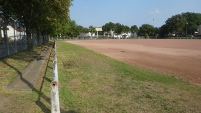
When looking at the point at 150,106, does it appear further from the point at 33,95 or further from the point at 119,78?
the point at 119,78

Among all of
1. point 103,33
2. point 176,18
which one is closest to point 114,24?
point 103,33

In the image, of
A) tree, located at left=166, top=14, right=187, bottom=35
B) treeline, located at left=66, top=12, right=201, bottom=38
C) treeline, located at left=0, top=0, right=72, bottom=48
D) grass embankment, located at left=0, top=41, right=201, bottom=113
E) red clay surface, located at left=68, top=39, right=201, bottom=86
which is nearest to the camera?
grass embankment, located at left=0, top=41, right=201, bottom=113

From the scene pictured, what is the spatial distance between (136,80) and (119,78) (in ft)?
2.74

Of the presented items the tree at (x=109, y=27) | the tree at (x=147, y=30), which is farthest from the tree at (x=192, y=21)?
the tree at (x=109, y=27)

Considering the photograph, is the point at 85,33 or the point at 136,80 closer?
the point at 136,80

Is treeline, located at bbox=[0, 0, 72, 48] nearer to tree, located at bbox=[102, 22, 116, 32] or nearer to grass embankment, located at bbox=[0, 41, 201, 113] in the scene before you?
grass embankment, located at bbox=[0, 41, 201, 113]

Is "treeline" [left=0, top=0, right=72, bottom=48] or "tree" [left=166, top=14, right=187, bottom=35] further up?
"tree" [left=166, top=14, right=187, bottom=35]

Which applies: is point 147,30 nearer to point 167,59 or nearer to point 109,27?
point 109,27

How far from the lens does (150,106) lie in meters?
7.69

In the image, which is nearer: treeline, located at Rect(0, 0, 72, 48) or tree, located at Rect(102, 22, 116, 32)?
treeline, located at Rect(0, 0, 72, 48)

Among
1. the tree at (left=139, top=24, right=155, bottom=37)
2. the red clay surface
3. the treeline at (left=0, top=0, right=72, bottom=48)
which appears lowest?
the red clay surface

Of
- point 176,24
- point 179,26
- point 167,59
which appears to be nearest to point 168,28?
point 176,24

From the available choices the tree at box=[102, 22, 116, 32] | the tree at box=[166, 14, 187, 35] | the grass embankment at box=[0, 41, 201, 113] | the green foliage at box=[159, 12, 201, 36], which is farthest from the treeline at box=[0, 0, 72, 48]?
the tree at box=[102, 22, 116, 32]

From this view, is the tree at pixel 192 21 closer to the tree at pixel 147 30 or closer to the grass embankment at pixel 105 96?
the tree at pixel 147 30
